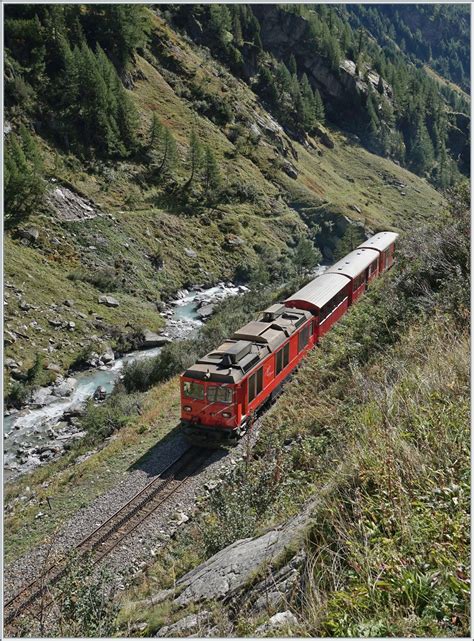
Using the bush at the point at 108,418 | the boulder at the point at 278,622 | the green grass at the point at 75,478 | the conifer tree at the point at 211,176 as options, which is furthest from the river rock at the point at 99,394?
the conifer tree at the point at 211,176

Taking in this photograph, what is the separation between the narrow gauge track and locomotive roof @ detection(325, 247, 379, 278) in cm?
1344

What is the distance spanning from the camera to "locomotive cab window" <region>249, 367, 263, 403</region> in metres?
15.8

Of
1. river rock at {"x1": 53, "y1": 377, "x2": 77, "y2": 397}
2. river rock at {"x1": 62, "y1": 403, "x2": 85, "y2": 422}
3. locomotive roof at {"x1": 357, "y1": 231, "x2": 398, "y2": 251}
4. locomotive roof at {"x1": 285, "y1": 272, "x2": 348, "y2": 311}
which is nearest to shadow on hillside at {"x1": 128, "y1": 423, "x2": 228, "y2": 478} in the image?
locomotive roof at {"x1": 285, "y1": 272, "x2": 348, "y2": 311}

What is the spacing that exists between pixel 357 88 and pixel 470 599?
12595 centimetres

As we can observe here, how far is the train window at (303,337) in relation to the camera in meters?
19.7

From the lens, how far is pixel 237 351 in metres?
15.8

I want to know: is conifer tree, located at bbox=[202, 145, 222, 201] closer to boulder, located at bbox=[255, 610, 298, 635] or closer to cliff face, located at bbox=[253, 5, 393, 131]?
boulder, located at bbox=[255, 610, 298, 635]

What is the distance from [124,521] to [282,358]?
25.7ft

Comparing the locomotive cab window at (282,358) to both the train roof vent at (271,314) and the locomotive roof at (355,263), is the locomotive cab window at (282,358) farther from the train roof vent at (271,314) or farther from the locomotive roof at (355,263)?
the locomotive roof at (355,263)

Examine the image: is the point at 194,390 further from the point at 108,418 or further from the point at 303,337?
the point at 108,418

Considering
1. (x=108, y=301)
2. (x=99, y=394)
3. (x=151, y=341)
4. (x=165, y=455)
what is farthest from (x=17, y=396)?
(x=165, y=455)

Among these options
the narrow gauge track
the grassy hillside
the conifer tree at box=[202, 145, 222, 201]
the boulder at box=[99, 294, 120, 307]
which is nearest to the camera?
the grassy hillside

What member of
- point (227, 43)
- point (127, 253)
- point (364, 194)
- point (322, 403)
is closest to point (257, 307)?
point (127, 253)

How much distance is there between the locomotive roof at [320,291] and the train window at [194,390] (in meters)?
7.43
